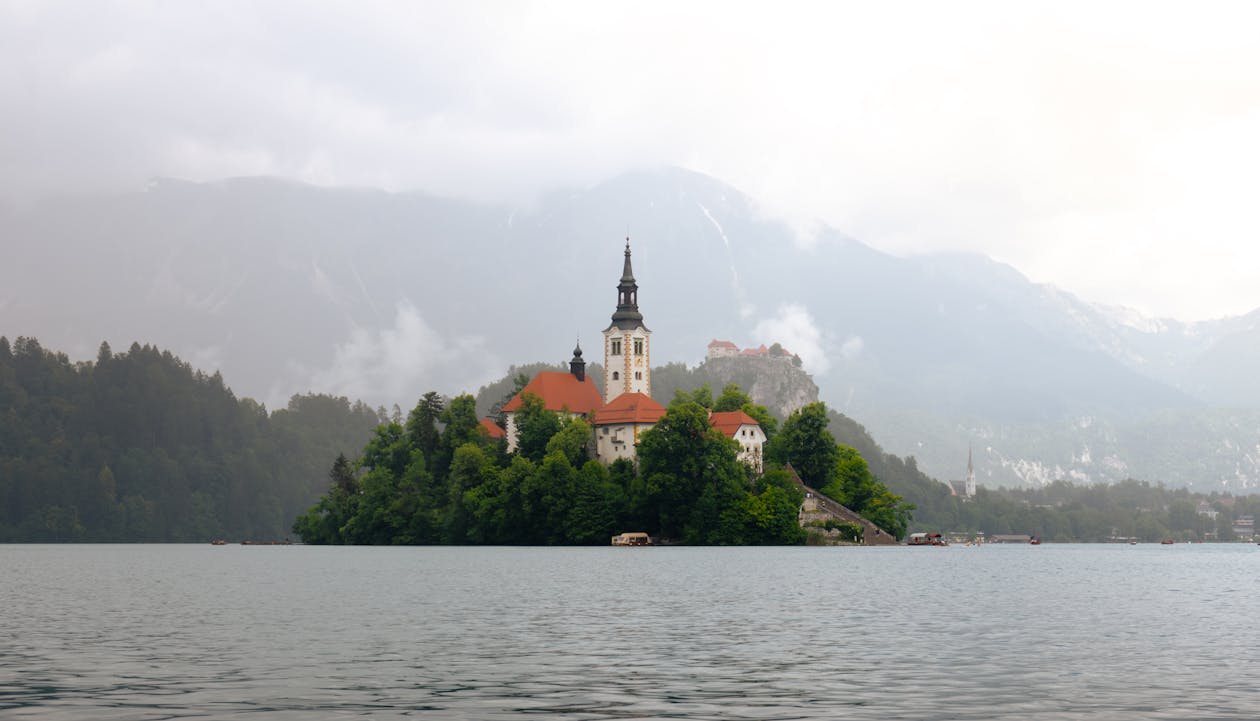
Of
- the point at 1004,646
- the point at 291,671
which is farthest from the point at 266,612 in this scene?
the point at 1004,646

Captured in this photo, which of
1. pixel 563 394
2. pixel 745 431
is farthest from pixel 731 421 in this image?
pixel 563 394

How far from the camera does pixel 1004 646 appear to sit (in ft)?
134

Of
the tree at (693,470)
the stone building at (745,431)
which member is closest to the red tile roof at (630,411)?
the stone building at (745,431)

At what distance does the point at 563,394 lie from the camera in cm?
19262

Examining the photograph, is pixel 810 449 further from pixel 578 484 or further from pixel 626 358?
pixel 626 358

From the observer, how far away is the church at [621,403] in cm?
17688

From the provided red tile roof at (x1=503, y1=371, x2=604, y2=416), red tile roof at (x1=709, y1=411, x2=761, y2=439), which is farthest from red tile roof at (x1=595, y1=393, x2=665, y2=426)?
red tile roof at (x1=709, y1=411, x2=761, y2=439)

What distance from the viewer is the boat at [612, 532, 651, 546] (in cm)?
15350

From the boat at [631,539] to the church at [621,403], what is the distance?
15.3 meters

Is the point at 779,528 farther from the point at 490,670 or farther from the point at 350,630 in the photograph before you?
the point at 490,670

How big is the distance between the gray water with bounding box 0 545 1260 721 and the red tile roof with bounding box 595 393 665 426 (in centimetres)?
9624

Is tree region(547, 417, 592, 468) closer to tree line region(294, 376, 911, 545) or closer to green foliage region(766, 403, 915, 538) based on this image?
tree line region(294, 376, 911, 545)

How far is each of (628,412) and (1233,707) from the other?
150m

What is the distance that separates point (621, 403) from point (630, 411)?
190 inches
